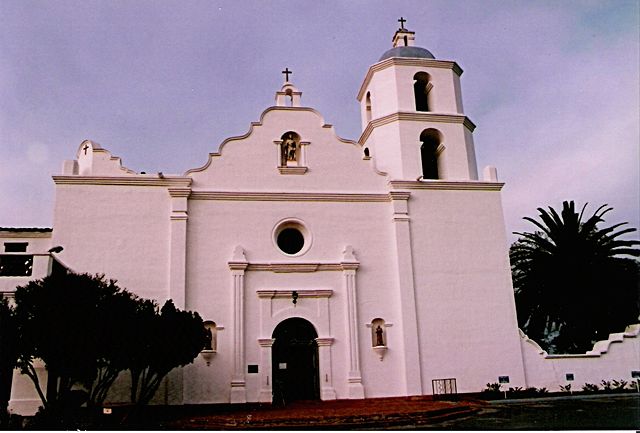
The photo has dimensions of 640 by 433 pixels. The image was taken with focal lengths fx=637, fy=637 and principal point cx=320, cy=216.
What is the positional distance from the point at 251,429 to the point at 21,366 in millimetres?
5913

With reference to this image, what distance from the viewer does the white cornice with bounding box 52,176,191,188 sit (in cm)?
2078

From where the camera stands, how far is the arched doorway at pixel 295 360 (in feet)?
66.7

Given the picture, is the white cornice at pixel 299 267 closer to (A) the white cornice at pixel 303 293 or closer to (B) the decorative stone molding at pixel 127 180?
(A) the white cornice at pixel 303 293

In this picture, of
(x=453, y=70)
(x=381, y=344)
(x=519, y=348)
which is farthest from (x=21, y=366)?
(x=453, y=70)

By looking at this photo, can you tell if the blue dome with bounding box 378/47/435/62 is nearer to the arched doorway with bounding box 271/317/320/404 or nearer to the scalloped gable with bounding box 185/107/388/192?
the scalloped gable with bounding box 185/107/388/192

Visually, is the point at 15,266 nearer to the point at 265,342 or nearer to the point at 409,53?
the point at 265,342

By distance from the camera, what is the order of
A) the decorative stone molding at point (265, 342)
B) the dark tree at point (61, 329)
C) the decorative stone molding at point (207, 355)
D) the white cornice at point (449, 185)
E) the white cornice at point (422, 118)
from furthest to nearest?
the white cornice at point (422, 118)
the white cornice at point (449, 185)
the decorative stone molding at point (265, 342)
the decorative stone molding at point (207, 355)
the dark tree at point (61, 329)

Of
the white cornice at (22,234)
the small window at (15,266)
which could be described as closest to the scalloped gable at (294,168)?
the white cornice at (22,234)

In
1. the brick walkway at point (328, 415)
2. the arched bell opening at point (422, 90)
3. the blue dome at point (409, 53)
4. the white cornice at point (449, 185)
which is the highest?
the blue dome at point (409, 53)

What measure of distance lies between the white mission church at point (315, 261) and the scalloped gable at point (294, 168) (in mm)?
40

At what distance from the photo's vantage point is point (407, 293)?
68.9 ft

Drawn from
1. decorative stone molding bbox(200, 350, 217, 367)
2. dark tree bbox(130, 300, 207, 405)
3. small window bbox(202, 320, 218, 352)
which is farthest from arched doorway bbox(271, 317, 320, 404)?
dark tree bbox(130, 300, 207, 405)

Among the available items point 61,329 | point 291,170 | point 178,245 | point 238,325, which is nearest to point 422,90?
point 291,170

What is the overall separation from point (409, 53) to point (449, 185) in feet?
18.7
